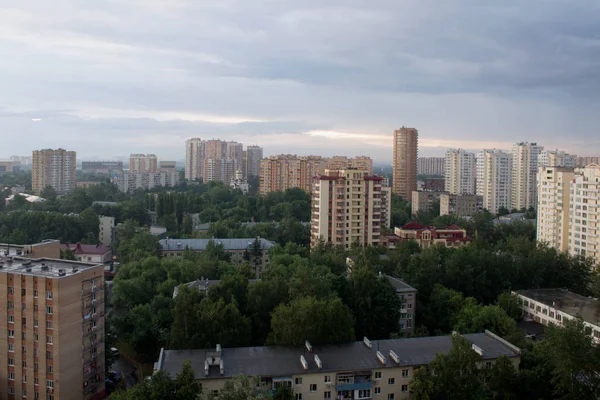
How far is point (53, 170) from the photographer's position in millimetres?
50688

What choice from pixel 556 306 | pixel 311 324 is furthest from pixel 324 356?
pixel 556 306

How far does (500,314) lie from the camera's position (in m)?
12.4

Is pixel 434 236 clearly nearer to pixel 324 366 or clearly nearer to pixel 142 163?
pixel 324 366

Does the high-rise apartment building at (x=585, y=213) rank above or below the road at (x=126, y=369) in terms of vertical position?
above

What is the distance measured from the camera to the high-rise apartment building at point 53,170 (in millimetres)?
49719

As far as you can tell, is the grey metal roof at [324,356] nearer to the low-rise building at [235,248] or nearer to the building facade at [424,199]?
the low-rise building at [235,248]

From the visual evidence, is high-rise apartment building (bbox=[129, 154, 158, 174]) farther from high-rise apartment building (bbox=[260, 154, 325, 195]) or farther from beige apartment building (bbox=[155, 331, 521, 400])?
beige apartment building (bbox=[155, 331, 521, 400])

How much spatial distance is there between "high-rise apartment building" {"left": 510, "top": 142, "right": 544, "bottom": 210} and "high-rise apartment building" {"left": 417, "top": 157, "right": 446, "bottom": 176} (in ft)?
164

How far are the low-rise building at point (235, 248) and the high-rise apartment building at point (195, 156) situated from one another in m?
46.9

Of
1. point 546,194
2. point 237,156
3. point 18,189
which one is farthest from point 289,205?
point 237,156

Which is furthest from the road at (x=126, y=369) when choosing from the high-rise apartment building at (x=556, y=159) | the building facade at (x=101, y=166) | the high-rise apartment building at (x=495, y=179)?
the building facade at (x=101, y=166)

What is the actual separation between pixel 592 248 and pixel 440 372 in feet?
44.1

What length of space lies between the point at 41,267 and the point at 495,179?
36630 mm

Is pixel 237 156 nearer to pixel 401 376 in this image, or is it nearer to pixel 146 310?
pixel 146 310
